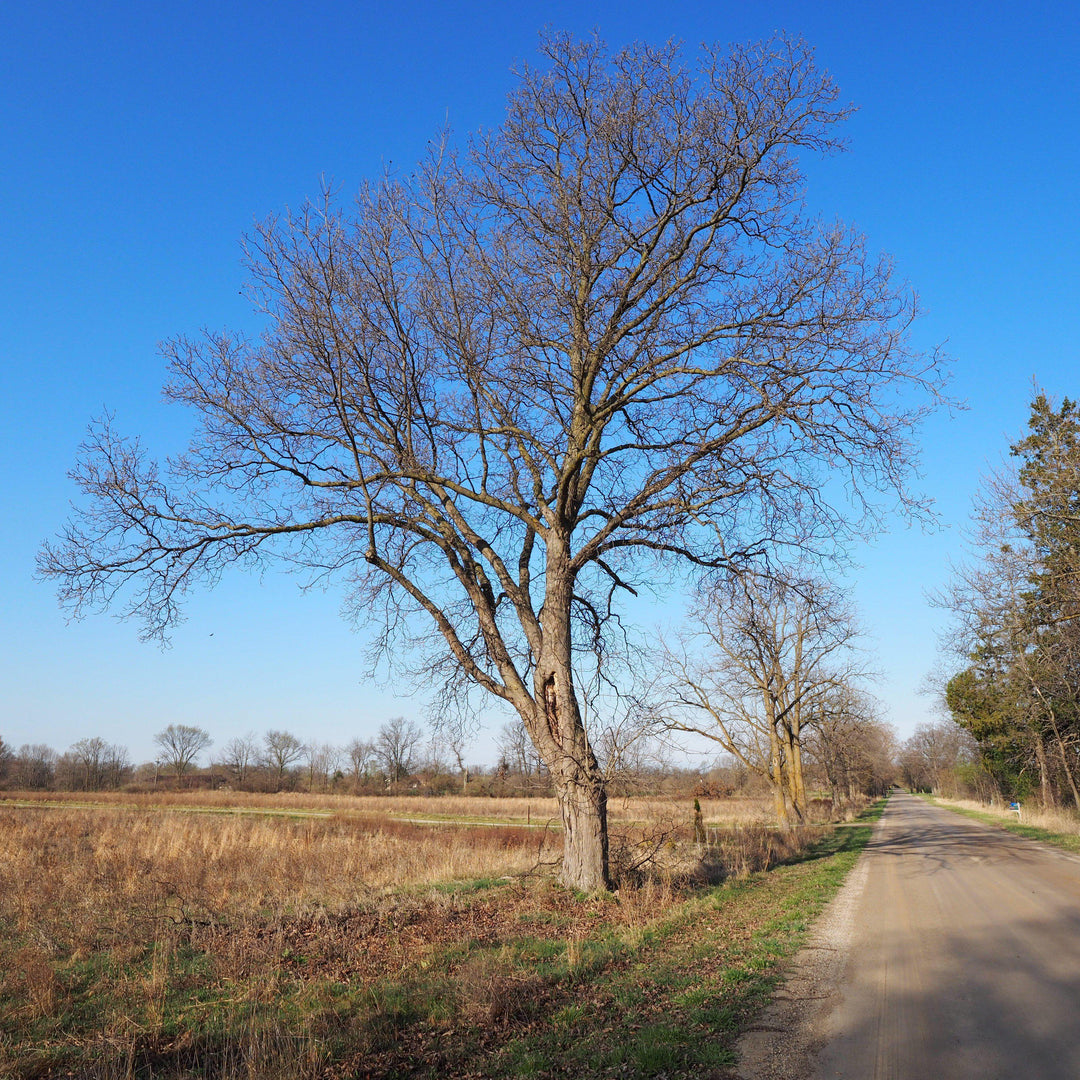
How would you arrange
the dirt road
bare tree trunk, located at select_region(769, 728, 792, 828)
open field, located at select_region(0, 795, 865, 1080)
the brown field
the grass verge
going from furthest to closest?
1. bare tree trunk, located at select_region(769, 728, 792, 828)
2. the brown field
3. the grass verge
4. open field, located at select_region(0, 795, 865, 1080)
5. the dirt road

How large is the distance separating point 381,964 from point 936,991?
5222mm

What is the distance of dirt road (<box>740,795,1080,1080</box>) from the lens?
4723mm

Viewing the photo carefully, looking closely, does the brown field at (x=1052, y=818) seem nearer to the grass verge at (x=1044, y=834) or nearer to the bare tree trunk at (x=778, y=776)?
the grass verge at (x=1044, y=834)

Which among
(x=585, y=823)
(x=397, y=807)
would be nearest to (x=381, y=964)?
(x=585, y=823)

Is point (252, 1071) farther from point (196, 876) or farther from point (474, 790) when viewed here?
point (474, 790)

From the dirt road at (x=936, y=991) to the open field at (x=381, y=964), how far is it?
1.52 feet

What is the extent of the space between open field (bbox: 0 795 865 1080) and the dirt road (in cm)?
46

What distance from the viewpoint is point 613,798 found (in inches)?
459

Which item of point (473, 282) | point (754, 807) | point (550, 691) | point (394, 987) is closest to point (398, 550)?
point (550, 691)

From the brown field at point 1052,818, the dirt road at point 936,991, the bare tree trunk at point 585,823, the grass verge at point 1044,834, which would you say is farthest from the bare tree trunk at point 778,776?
the bare tree trunk at point 585,823

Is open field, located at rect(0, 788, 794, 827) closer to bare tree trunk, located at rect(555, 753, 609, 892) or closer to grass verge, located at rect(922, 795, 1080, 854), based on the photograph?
grass verge, located at rect(922, 795, 1080, 854)

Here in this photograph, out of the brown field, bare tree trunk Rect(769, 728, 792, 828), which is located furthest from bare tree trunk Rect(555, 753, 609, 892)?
the brown field

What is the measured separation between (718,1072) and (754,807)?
36456mm

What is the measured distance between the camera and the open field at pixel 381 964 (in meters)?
5.24
